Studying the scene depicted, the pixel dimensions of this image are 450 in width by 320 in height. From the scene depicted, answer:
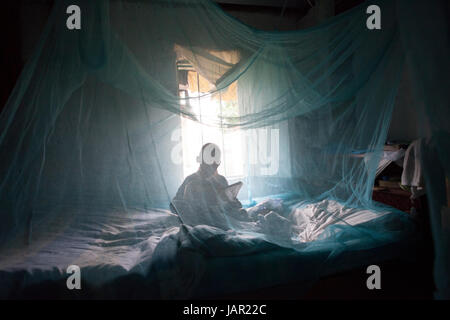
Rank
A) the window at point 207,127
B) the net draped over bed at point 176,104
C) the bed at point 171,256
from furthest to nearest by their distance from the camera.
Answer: the window at point 207,127
the net draped over bed at point 176,104
the bed at point 171,256

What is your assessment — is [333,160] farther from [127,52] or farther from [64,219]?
[64,219]

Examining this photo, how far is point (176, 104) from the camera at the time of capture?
1729 millimetres

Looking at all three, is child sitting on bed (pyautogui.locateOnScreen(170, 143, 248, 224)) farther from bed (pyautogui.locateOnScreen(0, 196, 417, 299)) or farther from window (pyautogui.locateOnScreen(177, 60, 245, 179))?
bed (pyautogui.locateOnScreen(0, 196, 417, 299))

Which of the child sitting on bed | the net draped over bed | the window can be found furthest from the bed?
the window

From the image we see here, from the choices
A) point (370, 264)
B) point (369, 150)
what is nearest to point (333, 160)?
point (369, 150)

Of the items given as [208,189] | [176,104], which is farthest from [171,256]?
[176,104]

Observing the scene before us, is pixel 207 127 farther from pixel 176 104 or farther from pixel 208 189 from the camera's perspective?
pixel 208 189

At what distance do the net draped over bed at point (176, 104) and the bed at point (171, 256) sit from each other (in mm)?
66

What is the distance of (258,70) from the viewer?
6.82 feet

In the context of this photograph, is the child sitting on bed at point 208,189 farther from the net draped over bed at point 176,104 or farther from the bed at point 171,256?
the bed at point 171,256

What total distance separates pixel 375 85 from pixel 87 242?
2.31 meters

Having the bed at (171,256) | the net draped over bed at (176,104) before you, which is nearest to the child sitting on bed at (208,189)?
the net draped over bed at (176,104)

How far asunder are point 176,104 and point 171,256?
94 cm

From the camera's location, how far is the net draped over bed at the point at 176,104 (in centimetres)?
167
